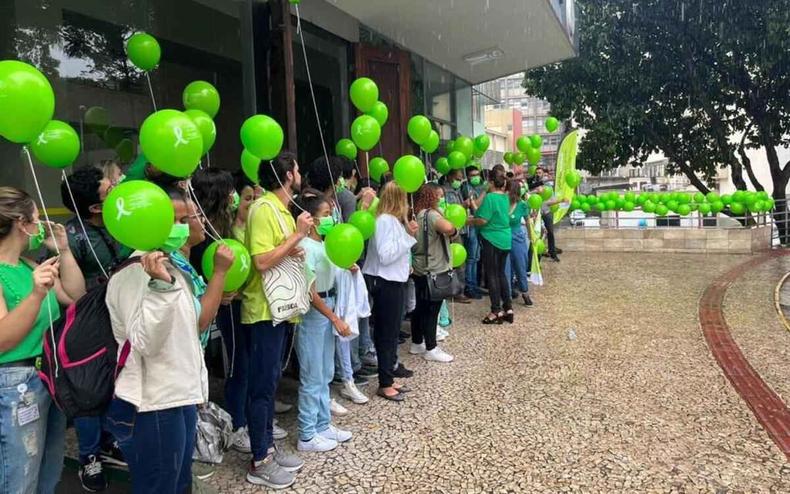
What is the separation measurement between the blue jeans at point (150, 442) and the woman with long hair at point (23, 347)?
304 mm

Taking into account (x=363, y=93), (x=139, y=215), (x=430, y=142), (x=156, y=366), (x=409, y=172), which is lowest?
(x=156, y=366)

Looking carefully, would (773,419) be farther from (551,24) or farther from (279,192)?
(551,24)

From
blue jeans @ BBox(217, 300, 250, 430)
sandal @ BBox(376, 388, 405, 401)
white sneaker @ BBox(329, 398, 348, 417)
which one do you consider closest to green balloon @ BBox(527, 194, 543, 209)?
sandal @ BBox(376, 388, 405, 401)

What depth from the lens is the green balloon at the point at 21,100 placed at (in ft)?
6.08

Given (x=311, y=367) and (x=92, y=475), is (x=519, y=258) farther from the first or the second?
(x=92, y=475)

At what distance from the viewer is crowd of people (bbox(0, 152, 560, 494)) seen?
1886 mm

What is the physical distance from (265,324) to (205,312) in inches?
29.0

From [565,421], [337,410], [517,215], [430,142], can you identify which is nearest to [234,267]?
[337,410]

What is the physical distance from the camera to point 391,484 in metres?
2.91

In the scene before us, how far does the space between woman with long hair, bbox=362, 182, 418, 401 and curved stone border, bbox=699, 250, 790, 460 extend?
2.39m

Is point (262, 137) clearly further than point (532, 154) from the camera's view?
No

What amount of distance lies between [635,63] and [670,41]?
2.87 feet

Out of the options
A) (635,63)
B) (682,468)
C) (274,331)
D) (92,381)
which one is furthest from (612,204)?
(92,381)

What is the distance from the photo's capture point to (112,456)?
2.95 metres
